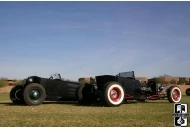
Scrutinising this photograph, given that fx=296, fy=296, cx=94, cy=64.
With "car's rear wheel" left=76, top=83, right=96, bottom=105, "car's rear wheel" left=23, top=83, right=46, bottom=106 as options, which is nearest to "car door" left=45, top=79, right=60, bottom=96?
"car's rear wheel" left=23, top=83, right=46, bottom=106

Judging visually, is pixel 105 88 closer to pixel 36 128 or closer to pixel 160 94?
pixel 160 94

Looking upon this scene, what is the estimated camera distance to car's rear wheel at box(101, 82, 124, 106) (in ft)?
38.8

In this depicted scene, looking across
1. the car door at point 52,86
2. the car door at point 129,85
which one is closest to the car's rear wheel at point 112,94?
the car door at point 129,85

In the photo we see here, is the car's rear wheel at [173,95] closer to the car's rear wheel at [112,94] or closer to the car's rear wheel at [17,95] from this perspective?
the car's rear wheel at [112,94]

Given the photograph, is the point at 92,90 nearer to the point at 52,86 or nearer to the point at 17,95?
the point at 52,86

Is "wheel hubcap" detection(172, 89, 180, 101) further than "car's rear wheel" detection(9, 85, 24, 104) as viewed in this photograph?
Yes

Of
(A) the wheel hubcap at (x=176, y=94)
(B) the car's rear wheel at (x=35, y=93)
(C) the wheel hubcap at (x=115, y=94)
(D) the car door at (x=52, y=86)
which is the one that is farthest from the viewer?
(A) the wheel hubcap at (x=176, y=94)

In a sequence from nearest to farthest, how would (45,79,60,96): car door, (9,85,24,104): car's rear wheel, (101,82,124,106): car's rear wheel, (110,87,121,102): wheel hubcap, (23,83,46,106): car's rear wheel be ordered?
(101,82,124,106): car's rear wheel
(110,87,121,102): wheel hubcap
(23,83,46,106): car's rear wheel
(45,79,60,96): car door
(9,85,24,104): car's rear wheel

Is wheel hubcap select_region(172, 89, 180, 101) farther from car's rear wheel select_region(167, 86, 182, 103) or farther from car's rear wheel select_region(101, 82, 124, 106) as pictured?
car's rear wheel select_region(101, 82, 124, 106)

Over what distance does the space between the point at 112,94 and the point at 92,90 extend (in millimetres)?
2232

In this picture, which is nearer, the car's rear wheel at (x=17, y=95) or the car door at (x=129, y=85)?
the car door at (x=129, y=85)

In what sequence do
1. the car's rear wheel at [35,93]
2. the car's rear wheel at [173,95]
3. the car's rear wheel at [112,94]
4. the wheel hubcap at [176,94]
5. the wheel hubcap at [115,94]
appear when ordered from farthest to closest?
the wheel hubcap at [176,94]
the car's rear wheel at [173,95]
the car's rear wheel at [35,93]
the wheel hubcap at [115,94]
the car's rear wheel at [112,94]

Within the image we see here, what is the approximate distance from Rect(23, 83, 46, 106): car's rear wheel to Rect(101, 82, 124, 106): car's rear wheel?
3048 millimetres

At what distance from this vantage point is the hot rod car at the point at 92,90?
1223 centimetres
